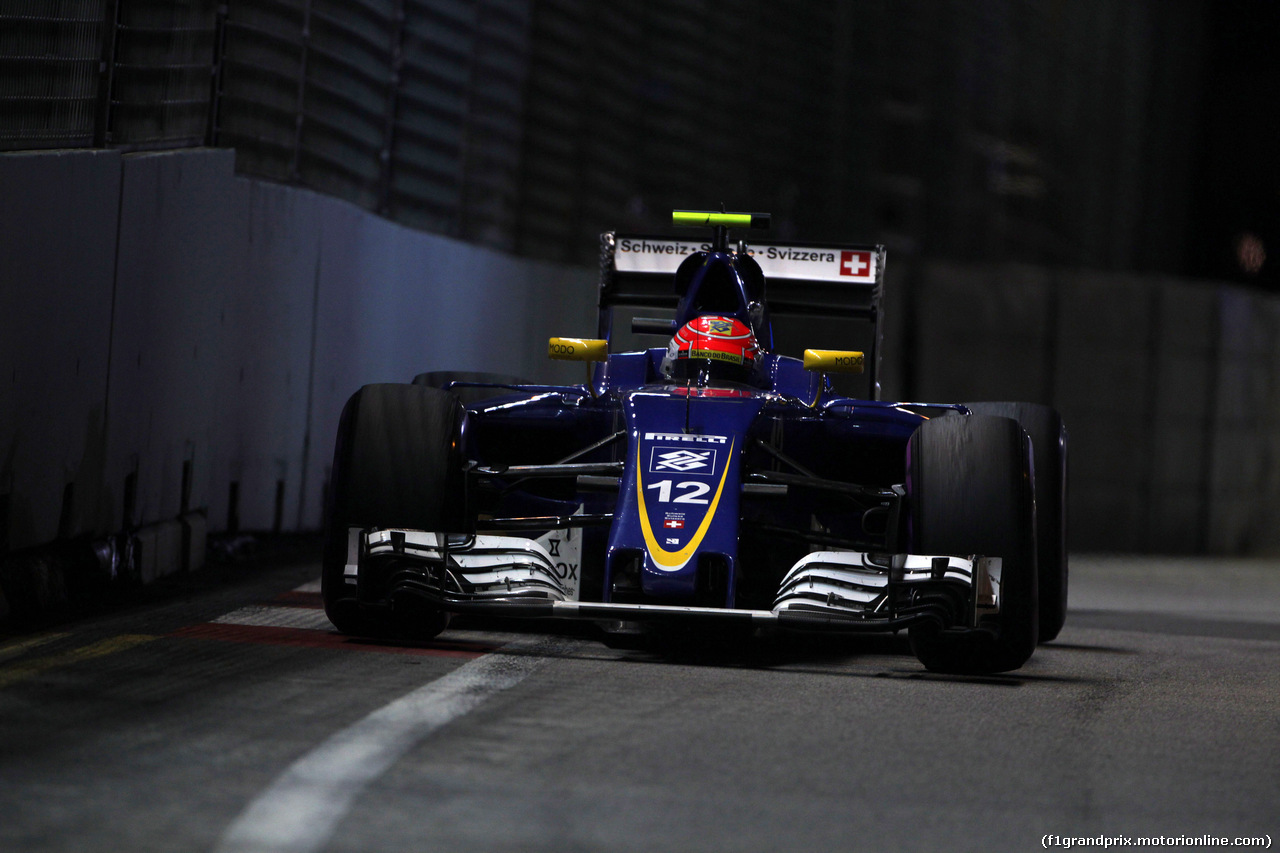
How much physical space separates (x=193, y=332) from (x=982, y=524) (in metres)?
4.57

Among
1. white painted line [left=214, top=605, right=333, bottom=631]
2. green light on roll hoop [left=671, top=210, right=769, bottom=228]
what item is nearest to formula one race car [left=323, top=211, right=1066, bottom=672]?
white painted line [left=214, top=605, right=333, bottom=631]

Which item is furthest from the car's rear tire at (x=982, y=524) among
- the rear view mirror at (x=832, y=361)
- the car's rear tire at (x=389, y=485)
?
the car's rear tire at (x=389, y=485)

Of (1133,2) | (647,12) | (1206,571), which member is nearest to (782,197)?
(647,12)

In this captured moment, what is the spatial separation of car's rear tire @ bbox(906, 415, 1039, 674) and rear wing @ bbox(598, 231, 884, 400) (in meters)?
3.22

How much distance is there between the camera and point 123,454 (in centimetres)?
831

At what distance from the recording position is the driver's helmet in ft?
26.4

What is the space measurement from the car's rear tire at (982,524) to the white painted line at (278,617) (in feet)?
7.82

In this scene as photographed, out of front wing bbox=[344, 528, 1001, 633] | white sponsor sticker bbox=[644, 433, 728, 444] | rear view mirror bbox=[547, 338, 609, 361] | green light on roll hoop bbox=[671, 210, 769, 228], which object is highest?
green light on roll hoop bbox=[671, 210, 769, 228]

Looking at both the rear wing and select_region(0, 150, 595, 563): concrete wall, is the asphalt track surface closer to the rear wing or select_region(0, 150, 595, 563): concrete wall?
select_region(0, 150, 595, 563): concrete wall

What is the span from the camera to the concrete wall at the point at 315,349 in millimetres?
7520

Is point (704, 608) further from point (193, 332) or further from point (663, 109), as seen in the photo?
point (663, 109)

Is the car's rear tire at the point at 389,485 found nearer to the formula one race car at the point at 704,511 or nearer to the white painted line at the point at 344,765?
the formula one race car at the point at 704,511

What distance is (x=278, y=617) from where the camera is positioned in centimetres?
739

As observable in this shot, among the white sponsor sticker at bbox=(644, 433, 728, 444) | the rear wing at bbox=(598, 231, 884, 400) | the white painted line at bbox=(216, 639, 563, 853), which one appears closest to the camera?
the white painted line at bbox=(216, 639, 563, 853)
